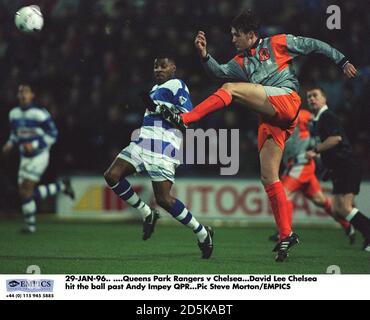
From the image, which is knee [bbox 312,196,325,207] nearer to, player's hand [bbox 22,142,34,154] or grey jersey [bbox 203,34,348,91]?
grey jersey [bbox 203,34,348,91]

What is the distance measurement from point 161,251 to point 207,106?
229 centimetres

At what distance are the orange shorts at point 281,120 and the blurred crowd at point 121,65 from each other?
10.6 ft

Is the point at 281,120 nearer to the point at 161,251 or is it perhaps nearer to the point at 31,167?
the point at 161,251

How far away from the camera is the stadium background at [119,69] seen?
33.0ft

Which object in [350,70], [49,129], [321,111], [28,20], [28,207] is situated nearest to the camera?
[350,70]

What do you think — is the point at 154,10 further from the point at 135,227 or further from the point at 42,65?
the point at 135,227

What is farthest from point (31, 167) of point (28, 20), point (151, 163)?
point (151, 163)

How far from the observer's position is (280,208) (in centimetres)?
646

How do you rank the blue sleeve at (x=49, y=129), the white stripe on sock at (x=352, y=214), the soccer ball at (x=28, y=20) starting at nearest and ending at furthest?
the soccer ball at (x=28, y=20), the white stripe on sock at (x=352, y=214), the blue sleeve at (x=49, y=129)

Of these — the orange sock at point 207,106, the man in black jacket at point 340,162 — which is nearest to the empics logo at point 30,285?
the orange sock at point 207,106

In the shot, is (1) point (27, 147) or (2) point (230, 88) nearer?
(2) point (230, 88)

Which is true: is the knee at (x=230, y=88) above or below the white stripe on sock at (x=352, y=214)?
above

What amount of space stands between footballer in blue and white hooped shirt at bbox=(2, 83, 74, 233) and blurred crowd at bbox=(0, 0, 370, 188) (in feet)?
3.44

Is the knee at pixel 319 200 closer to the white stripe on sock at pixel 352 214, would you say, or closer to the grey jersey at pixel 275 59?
the white stripe on sock at pixel 352 214
